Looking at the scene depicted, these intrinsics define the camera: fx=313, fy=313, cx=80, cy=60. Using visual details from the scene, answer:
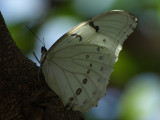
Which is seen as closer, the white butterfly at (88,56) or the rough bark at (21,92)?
the rough bark at (21,92)

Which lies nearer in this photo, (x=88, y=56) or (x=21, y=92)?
(x=21, y=92)

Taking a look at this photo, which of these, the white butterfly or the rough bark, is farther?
the white butterfly

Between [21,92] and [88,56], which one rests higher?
[21,92]

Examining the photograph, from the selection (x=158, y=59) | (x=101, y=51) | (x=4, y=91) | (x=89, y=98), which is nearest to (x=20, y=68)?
(x=4, y=91)

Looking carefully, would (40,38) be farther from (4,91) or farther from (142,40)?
(4,91)
